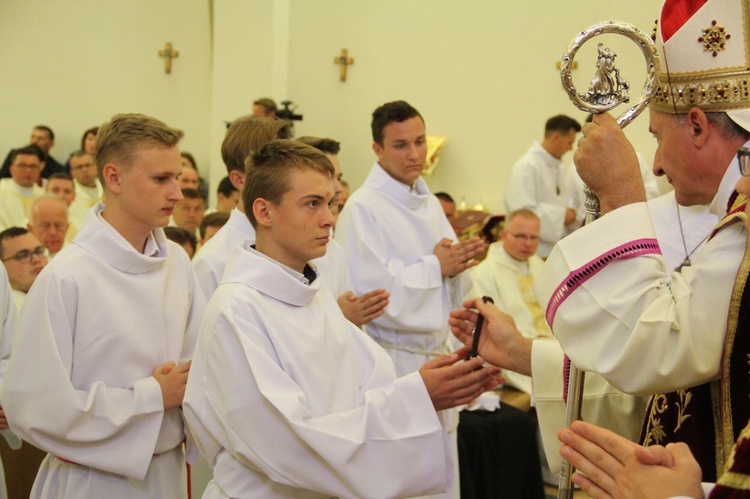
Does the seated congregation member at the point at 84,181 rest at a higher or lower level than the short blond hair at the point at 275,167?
higher

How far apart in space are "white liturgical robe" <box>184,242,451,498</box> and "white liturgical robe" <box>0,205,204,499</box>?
45 cm

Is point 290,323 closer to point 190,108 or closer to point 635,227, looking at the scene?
point 635,227

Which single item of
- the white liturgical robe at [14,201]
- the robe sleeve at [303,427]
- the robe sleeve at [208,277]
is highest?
the white liturgical robe at [14,201]

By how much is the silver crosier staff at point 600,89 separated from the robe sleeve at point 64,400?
148cm

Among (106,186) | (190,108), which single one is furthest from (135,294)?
(190,108)

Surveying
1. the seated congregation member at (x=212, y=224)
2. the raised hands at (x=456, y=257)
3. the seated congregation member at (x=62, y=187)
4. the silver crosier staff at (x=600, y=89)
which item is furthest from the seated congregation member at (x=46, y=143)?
the silver crosier staff at (x=600, y=89)

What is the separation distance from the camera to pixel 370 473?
2.65 meters

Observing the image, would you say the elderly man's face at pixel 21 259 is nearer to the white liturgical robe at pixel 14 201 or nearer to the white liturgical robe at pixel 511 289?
the white liturgical robe at pixel 511 289

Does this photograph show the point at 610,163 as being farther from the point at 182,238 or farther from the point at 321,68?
the point at 321,68

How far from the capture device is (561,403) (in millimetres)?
2865

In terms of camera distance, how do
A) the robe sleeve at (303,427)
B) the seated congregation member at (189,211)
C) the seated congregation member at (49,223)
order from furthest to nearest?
the seated congregation member at (189,211) → the seated congregation member at (49,223) → the robe sleeve at (303,427)

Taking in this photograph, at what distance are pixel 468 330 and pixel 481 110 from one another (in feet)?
26.9

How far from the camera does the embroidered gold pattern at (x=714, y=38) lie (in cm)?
226

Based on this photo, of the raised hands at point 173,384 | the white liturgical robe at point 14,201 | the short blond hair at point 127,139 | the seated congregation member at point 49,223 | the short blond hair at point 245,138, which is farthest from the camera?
the white liturgical robe at point 14,201
